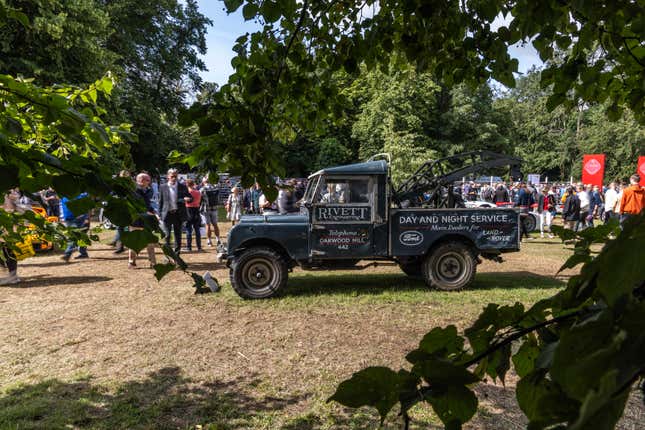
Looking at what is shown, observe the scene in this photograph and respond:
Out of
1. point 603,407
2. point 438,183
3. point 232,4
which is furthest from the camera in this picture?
point 438,183

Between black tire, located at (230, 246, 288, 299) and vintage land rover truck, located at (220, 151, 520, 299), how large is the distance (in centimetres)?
1

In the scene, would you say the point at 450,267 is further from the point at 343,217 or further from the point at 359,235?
the point at 343,217

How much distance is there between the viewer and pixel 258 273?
20.4 feet

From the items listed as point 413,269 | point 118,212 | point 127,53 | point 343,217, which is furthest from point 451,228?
point 127,53

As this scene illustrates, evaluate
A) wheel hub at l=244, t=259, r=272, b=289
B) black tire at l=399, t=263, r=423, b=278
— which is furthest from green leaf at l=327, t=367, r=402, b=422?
black tire at l=399, t=263, r=423, b=278

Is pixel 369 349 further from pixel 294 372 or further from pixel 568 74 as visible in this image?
pixel 568 74

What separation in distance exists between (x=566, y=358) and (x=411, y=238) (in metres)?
5.95

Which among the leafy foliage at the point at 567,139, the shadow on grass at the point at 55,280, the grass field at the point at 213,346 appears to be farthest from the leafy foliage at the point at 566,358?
the leafy foliage at the point at 567,139

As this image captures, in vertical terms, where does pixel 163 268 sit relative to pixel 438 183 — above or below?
below

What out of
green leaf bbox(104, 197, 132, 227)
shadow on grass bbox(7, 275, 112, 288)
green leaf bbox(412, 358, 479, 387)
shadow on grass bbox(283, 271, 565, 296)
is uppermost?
green leaf bbox(104, 197, 132, 227)

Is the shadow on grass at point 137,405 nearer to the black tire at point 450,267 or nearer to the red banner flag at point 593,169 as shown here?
the black tire at point 450,267

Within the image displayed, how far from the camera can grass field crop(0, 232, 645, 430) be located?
314cm

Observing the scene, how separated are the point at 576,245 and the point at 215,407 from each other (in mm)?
2831

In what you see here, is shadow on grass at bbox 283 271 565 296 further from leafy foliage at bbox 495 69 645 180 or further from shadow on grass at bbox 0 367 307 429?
leafy foliage at bbox 495 69 645 180
